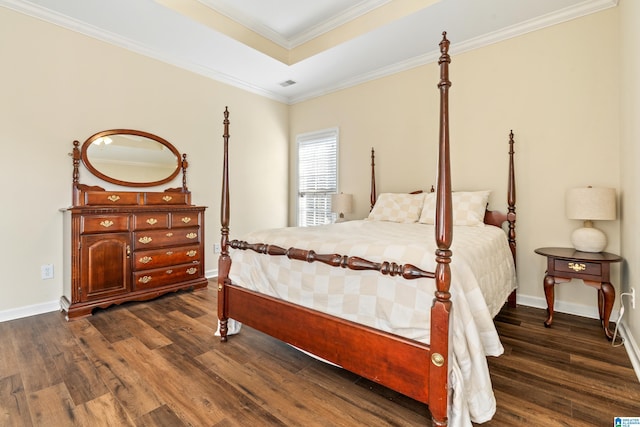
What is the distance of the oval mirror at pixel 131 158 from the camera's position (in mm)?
3074

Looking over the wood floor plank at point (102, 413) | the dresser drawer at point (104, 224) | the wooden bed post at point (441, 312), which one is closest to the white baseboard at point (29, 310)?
the dresser drawer at point (104, 224)

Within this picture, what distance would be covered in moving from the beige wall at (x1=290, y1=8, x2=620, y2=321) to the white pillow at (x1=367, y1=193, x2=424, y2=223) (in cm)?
34

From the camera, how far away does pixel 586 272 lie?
2.26 m

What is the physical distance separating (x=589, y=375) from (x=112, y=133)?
14.3 ft

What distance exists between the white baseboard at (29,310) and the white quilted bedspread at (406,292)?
84.4 inches

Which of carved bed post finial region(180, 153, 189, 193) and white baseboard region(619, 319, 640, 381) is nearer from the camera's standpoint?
white baseboard region(619, 319, 640, 381)

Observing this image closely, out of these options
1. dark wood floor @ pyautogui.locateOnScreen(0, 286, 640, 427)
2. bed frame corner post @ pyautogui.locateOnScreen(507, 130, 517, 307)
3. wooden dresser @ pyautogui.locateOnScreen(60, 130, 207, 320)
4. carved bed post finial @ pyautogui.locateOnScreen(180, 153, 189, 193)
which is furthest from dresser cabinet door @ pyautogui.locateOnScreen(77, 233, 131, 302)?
bed frame corner post @ pyautogui.locateOnScreen(507, 130, 517, 307)

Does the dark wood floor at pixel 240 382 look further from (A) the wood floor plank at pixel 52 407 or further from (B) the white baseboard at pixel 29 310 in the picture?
(B) the white baseboard at pixel 29 310

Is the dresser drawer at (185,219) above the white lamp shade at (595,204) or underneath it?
underneath

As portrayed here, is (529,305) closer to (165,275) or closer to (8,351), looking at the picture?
(165,275)

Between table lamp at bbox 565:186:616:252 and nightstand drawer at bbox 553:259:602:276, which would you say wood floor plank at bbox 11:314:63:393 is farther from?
table lamp at bbox 565:186:616:252

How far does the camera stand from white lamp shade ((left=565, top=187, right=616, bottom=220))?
2301mm

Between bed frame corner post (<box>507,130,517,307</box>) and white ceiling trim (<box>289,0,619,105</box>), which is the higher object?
white ceiling trim (<box>289,0,619,105</box>)

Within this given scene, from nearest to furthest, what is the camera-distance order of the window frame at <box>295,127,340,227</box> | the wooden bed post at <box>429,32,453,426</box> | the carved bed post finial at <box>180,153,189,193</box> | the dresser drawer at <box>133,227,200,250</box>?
the wooden bed post at <box>429,32,453,426</box>
the dresser drawer at <box>133,227,200,250</box>
the carved bed post finial at <box>180,153,189,193</box>
the window frame at <box>295,127,340,227</box>
